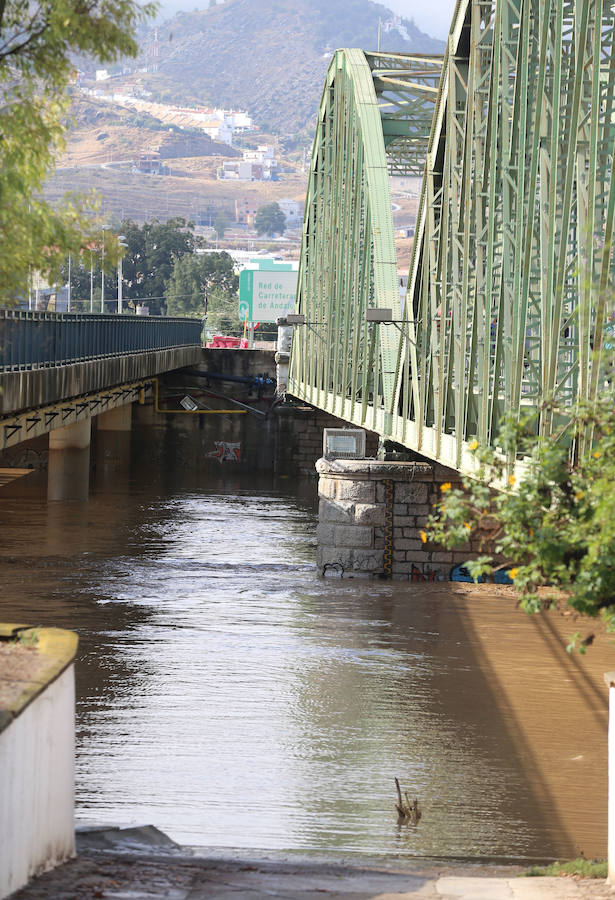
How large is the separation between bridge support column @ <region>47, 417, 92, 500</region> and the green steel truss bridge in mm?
8455

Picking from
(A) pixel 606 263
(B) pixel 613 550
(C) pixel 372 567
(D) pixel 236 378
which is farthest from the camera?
(D) pixel 236 378

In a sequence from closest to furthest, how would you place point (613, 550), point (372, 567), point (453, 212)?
point (613, 550) → point (453, 212) → point (372, 567)

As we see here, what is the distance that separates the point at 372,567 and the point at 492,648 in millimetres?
5649

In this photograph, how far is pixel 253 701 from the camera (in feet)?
61.1

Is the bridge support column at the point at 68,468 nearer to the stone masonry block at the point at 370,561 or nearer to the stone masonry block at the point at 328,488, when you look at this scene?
the stone masonry block at the point at 328,488

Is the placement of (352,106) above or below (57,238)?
above

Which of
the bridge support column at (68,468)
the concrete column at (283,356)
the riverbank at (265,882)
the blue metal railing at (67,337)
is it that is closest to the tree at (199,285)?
the concrete column at (283,356)

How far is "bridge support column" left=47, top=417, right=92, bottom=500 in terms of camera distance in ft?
154

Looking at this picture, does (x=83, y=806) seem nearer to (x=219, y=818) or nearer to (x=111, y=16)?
(x=219, y=818)

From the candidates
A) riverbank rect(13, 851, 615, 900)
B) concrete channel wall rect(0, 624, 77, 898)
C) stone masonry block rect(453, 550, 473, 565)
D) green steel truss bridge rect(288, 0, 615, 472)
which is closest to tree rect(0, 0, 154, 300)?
concrete channel wall rect(0, 624, 77, 898)

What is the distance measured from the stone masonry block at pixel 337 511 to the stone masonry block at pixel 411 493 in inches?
41.3

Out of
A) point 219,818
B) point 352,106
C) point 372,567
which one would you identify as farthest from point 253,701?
point 352,106

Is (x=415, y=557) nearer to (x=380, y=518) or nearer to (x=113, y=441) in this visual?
(x=380, y=518)

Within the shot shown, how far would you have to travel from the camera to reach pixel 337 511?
2792 cm
